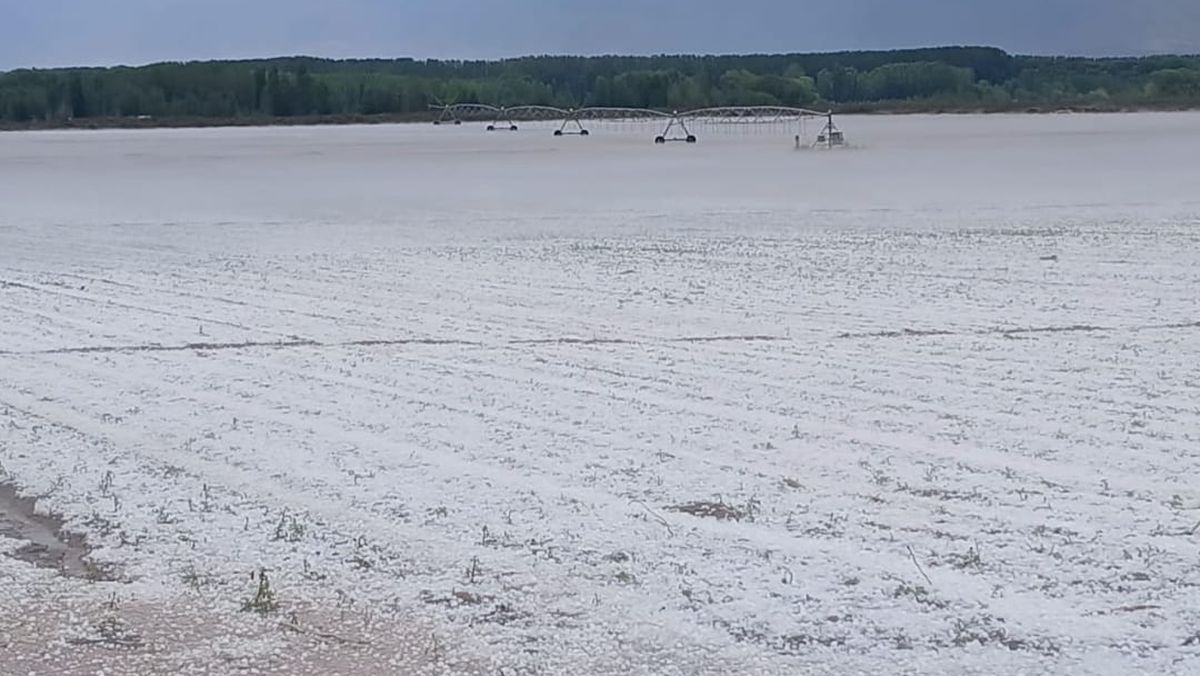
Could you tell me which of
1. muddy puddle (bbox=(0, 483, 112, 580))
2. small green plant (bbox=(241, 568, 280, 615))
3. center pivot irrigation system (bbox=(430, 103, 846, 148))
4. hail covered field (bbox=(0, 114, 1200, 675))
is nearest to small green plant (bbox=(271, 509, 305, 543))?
hail covered field (bbox=(0, 114, 1200, 675))

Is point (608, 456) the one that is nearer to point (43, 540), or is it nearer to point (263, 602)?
point (263, 602)

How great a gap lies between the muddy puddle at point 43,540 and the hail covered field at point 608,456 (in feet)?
0.09

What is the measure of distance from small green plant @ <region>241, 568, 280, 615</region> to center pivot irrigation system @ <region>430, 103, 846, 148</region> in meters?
64.0

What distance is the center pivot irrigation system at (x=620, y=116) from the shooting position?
83.4 m

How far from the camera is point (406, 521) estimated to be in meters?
6.29

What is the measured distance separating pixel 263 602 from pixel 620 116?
→ 96.4 m

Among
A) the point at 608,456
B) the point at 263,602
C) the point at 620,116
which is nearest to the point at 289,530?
the point at 263,602

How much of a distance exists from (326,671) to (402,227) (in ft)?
50.7

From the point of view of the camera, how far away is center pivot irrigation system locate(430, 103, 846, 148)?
8344 cm

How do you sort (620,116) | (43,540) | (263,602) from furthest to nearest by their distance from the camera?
(620,116) → (43,540) → (263,602)

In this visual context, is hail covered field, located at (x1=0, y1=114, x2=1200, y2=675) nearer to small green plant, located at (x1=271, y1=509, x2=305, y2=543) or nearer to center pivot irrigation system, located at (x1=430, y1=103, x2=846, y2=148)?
small green plant, located at (x1=271, y1=509, x2=305, y2=543)

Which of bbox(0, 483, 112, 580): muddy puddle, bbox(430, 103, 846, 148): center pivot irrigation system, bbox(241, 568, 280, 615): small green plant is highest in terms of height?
bbox(241, 568, 280, 615): small green plant

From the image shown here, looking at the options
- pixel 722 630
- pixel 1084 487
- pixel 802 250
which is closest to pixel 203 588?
pixel 722 630

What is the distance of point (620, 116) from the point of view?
101 meters
